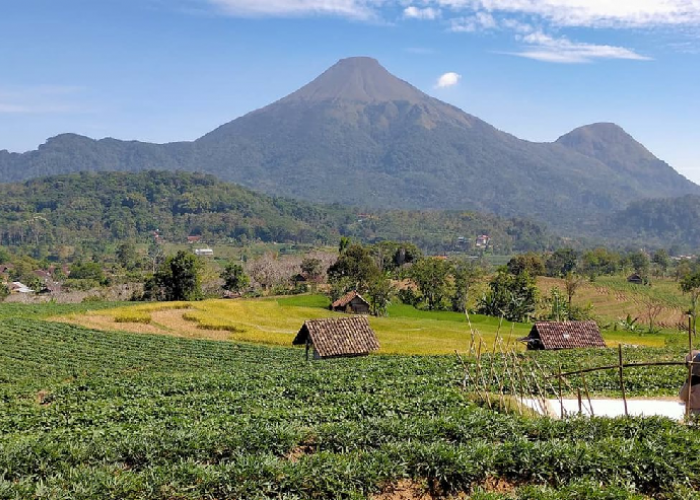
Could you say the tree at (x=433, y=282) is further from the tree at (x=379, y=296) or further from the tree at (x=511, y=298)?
the tree at (x=379, y=296)

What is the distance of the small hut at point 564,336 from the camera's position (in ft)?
138

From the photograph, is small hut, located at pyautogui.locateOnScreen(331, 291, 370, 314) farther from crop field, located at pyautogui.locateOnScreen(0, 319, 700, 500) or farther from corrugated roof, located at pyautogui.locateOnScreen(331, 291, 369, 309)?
crop field, located at pyautogui.locateOnScreen(0, 319, 700, 500)

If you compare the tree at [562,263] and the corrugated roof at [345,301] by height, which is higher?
the tree at [562,263]

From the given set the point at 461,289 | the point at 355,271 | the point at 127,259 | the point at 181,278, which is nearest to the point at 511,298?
the point at 461,289

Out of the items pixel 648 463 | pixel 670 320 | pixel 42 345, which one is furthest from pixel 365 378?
pixel 670 320

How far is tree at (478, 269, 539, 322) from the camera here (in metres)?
79.2

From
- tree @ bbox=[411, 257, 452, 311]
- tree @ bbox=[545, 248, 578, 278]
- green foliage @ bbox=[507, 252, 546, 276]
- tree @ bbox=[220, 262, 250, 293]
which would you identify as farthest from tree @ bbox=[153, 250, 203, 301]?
tree @ bbox=[545, 248, 578, 278]

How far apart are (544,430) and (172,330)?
44.7 m

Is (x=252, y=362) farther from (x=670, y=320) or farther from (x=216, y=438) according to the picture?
→ (x=670, y=320)

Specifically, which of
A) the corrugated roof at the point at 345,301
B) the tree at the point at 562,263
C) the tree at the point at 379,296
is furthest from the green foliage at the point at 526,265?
the corrugated roof at the point at 345,301

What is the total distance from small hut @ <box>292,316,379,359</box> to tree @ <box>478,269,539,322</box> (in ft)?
138

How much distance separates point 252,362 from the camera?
3866 cm

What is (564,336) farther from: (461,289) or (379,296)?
(461,289)

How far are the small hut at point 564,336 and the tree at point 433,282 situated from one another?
45382 millimetres
